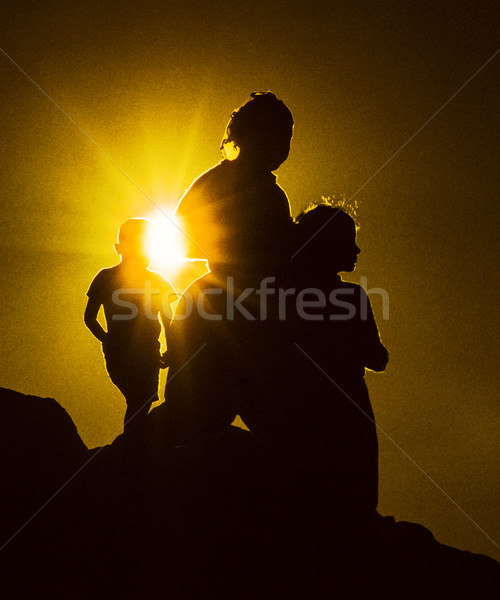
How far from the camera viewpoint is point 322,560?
13.2ft

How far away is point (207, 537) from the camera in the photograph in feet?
13.6

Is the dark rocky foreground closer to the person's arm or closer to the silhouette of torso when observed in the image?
the person's arm

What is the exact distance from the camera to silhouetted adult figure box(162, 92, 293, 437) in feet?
13.6

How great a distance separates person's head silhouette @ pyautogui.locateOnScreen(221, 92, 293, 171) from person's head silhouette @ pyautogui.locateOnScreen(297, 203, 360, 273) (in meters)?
0.58

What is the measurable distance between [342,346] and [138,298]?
2.30m

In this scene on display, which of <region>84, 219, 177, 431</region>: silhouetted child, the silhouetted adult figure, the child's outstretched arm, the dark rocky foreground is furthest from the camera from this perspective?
the child's outstretched arm

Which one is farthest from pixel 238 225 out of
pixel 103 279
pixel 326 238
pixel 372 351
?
pixel 103 279

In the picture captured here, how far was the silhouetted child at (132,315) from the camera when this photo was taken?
5.47 metres

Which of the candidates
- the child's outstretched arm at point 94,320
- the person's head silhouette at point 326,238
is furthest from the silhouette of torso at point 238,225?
the child's outstretched arm at point 94,320

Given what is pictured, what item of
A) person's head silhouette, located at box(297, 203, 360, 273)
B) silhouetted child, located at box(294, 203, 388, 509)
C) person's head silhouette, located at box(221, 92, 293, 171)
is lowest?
silhouetted child, located at box(294, 203, 388, 509)

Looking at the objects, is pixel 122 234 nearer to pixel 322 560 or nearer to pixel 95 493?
pixel 95 493

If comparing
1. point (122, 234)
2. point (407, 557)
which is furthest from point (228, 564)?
point (122, 234)

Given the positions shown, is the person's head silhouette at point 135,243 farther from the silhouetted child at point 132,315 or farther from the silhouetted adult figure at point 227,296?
the silhouetted adult figure at point 227,296

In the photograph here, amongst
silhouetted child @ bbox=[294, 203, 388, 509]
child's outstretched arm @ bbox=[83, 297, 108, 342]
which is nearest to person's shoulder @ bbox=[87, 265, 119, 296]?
child's outstretched arm @ bbox=[83, 297, 108, 342]
